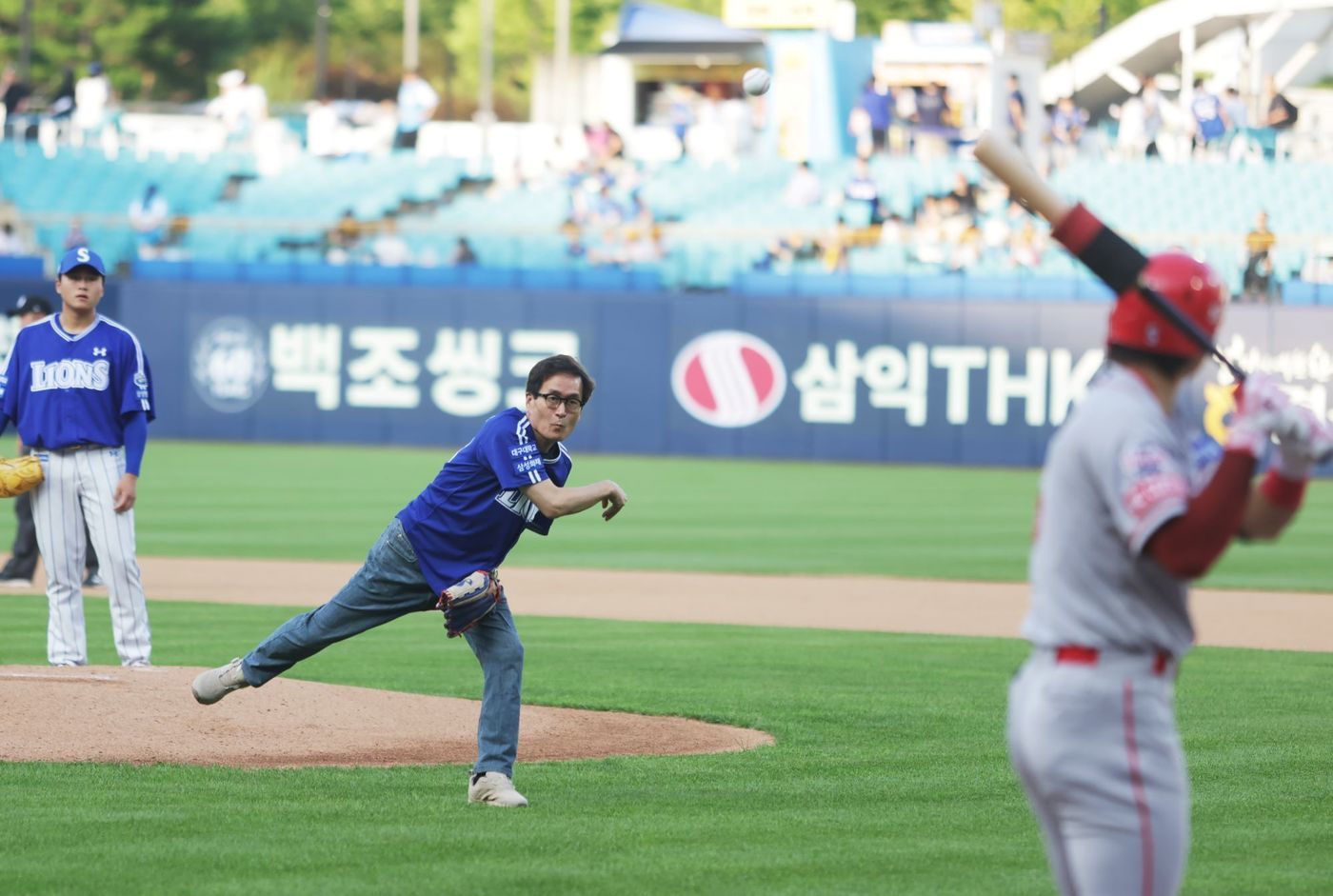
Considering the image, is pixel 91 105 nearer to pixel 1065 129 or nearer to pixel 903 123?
pixel 903 123

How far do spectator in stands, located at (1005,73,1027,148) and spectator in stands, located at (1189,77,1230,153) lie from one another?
Result: 2901 millimetres

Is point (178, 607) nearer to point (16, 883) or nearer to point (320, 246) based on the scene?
point (16, 883)

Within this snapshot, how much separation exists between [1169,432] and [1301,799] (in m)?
3.69

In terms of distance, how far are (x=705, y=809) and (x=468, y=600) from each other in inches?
42.0

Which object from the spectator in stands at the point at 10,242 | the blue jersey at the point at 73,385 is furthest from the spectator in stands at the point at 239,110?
the blue jersey at the point at 73,385

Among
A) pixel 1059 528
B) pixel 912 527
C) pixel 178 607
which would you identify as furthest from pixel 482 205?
pixel 1059 528

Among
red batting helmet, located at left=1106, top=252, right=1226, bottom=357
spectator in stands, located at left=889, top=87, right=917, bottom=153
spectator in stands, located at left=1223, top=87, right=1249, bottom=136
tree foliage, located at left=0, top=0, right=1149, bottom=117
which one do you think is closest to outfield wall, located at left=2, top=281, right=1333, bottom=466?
spectator in stands, located at left=1223, top=87, right=1249, bottom=136

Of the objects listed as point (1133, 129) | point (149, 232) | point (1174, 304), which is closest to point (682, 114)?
point (1133, 129)

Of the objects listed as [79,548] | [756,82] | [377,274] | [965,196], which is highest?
[756,82]

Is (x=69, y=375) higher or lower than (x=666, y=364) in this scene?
higher

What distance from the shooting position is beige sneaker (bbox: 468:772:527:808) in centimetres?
659

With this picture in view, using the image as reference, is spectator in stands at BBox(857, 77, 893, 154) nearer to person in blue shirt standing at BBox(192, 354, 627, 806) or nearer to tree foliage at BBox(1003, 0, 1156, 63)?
tree foliage at BBox(1003, 0, 1156, 63)

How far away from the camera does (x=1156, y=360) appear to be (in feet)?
12.6

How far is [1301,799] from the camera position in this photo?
6.98 m
